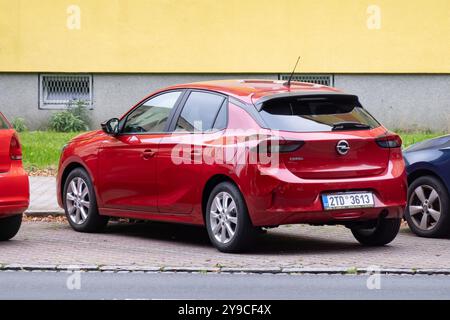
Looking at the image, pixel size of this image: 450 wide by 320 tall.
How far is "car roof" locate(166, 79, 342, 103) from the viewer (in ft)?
39.9

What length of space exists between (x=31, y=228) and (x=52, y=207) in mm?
1426

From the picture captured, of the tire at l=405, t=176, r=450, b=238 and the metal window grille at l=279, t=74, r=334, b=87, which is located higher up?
the metal window grille at l=279, t=74, r=334, b=87

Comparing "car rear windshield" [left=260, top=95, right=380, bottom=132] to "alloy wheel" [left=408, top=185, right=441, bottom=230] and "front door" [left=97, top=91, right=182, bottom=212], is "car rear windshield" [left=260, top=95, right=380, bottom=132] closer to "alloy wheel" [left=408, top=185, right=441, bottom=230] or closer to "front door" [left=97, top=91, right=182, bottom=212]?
"front door" [left=97, top=91, right=182, bottom=212]

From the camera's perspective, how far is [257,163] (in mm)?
11523

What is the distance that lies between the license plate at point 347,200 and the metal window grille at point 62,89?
15836 millimetres

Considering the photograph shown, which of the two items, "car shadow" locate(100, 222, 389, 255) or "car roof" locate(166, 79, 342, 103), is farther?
"car shadow" locate(100, 222, 389, 255)

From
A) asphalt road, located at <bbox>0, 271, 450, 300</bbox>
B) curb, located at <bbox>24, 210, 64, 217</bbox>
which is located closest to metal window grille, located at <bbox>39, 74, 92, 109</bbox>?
curb, located at <bbox>24, 210, 64, 217</bbox>

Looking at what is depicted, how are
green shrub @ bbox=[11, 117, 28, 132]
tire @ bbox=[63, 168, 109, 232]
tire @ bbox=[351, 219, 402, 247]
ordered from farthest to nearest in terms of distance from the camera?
1. green shrub @ bbox=[11, 117, 28, 132]
2. tire @ bbox=[63, 168, 109, 232]
3. tire @ bbox=[351, 219, 402, 247]

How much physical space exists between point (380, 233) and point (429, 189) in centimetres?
123

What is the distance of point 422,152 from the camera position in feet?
45.3
